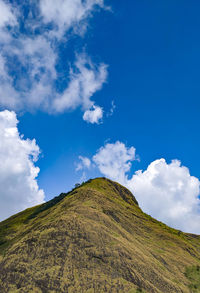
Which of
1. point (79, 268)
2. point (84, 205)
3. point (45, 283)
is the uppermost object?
point (84, 205)

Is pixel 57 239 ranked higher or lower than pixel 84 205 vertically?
lower

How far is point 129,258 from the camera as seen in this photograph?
173 ft

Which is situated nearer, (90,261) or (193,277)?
(90,261)

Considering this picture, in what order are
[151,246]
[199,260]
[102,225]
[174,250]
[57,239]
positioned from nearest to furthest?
[57,239] < [102,225] < [151,246] < [174,250] < [199,260]

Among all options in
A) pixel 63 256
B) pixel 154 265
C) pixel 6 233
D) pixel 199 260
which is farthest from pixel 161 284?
pixel 6 233

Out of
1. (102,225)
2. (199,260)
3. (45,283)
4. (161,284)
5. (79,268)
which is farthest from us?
(199,260)

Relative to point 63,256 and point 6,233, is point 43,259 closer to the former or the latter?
point 63,256

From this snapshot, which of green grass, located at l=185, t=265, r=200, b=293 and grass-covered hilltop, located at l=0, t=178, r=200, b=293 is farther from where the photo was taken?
green grass, located at l=185, t=265, r=200, b=293

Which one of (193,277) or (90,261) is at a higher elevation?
(193,277)

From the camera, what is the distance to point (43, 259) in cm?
4916

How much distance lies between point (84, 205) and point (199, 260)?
47150mm

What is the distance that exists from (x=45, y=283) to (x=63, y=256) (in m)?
7.54

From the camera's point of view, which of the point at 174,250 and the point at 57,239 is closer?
the point at 57,239

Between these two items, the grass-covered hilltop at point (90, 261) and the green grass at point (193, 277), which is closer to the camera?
the grass-covered hilltop at point (90, 261)
